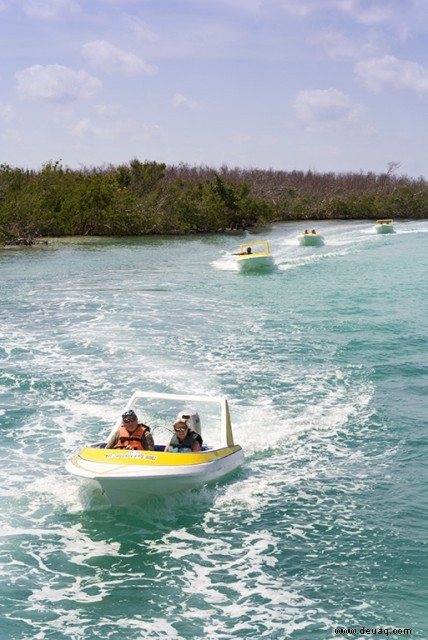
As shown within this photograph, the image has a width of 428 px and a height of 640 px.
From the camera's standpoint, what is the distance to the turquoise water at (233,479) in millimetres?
9305

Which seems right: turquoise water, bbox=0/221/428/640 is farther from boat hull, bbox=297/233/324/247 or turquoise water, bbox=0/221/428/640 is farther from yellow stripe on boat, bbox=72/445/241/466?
boat hull, bbox=297/233/324/247

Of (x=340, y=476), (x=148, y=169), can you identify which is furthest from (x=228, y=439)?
(x=148, y=169)

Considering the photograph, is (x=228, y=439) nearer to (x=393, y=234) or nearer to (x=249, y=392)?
(x=249, y=392)

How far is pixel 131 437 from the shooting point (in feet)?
39.7

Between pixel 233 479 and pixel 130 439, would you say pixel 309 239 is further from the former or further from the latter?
pixel 130 439

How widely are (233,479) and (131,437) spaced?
197 cm

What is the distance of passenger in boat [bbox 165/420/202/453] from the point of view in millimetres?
12195

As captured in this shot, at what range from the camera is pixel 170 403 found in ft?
58.5

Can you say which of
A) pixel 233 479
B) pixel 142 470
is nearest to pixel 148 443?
pixel 142 470

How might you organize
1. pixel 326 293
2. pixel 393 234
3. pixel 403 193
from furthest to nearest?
pixel 403 193, pixel 393 234, pixel 326 293

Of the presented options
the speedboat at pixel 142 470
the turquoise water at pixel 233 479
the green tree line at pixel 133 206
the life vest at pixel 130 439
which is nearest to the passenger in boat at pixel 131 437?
the life vest at pixel 130 439

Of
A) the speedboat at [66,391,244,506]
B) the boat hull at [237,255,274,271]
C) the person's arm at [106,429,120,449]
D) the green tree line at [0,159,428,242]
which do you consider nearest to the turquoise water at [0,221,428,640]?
the speedboat at [66,391,244,506]

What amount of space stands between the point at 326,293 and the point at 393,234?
39.9 metres

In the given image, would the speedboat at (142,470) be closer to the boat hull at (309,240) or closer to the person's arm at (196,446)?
the person's arm at (196,446)
